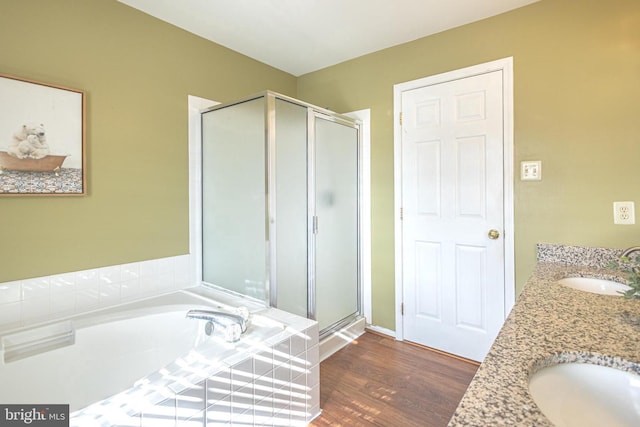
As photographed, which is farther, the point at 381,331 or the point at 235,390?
the point at 381,331

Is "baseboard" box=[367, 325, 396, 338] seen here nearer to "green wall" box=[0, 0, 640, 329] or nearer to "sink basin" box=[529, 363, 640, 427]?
"green wall" box=[0, 0, 640, 329]

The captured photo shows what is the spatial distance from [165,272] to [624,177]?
2.93 meters

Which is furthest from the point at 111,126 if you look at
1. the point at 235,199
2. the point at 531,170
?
the point at 531,170

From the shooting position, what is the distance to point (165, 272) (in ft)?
7.29

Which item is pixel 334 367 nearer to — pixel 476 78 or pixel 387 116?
pixel 387 116

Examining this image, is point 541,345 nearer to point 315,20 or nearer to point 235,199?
point 235,199

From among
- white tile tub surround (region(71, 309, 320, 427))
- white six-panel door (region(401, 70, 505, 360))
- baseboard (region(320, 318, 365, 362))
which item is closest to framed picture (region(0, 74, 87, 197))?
white tile tub surround (region(71, 309, 320, 427))

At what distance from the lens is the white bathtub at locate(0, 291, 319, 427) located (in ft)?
3.78

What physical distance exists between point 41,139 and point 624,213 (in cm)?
327

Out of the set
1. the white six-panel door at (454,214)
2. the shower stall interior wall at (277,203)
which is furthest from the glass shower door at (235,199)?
the white six-panel door at (454,214)

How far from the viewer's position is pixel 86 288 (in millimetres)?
1877

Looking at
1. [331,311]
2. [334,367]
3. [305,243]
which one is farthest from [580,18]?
[334,367]

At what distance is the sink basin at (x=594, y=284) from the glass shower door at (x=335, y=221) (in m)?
1.50

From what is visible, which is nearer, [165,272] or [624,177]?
→ [624,177]
